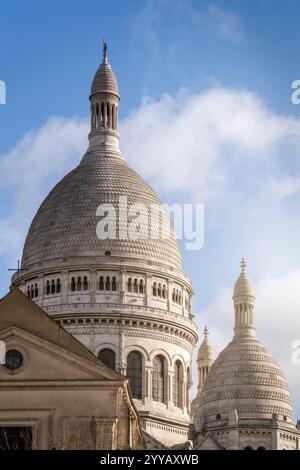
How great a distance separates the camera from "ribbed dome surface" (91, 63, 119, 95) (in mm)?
107500

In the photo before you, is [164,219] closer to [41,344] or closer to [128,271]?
[128,271]

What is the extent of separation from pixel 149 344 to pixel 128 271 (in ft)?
17.6

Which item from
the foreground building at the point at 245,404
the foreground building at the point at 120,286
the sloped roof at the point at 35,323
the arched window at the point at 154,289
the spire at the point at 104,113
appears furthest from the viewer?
the spire at the point at 104,113

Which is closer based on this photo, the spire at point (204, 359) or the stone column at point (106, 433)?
the stone column at point (106, 433)

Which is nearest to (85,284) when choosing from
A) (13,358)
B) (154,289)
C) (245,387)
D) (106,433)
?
(154,289)

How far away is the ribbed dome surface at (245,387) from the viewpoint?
3824 inches

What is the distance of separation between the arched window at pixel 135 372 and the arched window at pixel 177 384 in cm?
310

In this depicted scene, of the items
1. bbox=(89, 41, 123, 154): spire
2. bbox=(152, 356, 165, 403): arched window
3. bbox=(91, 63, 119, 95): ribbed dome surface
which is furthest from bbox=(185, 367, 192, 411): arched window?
bbox=(91, 63, 119, 95): ribbed dome surface

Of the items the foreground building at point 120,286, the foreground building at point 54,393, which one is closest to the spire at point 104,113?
the foreground building at point 120,286

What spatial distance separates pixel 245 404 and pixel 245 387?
1436 millimetres

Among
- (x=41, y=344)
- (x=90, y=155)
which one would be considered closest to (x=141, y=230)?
(x=90, y=155)

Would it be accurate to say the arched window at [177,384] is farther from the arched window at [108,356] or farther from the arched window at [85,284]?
the arched window at [85,284]

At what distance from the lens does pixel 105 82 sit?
108m

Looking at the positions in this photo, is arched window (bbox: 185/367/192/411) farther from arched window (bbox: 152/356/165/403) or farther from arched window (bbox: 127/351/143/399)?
arched window (bbox: 127/351/143/399)
